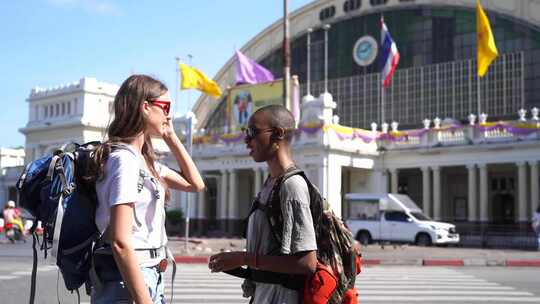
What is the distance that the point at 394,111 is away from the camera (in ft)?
178

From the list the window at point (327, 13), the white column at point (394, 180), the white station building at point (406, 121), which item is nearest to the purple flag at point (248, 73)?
the white station building at point (406, 121)

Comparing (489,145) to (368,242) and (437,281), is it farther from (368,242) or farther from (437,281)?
(437,281)

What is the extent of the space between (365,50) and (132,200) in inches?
2195

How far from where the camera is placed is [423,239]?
32500mm

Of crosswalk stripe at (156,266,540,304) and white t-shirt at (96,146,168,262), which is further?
crosswalk stripe at (156,266,540,304)

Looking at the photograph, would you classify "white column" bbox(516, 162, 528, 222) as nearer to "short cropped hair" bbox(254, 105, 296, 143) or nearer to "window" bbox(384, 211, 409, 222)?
"window" bbox(384, 211, 409, 222)

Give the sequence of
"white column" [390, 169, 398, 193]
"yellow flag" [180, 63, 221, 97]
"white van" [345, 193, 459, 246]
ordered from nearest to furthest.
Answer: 1. "white van" [345, 193, 459, 246]
2. "white column" [390, 169, 398, 193]
3. "yellow flag" [180, 63, 221, 97]

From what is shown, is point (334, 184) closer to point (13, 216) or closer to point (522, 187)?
point (522, 187)

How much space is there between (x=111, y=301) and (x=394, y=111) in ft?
170

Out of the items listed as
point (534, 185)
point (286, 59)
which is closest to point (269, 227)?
point (286, 59)

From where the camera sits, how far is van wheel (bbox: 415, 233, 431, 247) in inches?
1276

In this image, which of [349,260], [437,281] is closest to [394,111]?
[437,281]

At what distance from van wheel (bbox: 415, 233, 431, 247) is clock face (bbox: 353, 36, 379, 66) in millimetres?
26421

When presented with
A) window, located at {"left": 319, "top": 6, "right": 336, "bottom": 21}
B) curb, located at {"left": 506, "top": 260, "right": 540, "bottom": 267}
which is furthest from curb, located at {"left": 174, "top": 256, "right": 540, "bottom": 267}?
window, located at {"left": 319, "top": 6, "right": 336, "bottom": 21}
